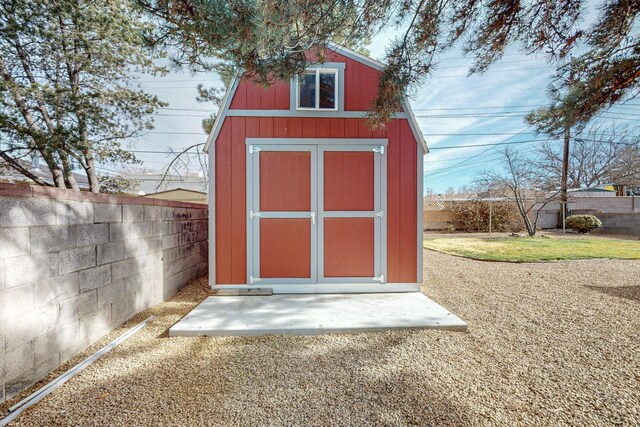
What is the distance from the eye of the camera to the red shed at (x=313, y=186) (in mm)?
3498

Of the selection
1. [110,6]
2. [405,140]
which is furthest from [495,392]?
[110,6]

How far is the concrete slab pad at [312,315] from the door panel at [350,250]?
1.07 ft

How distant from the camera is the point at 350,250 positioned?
3.56 metres

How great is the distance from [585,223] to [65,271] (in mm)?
15840

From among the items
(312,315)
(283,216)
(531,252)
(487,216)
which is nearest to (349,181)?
(283,216)

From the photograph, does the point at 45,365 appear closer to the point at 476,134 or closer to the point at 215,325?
Answer: the point at 215,325

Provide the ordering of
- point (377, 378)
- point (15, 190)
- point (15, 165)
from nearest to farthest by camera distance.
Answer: point (15, 190), point (377, 378), point (15, 165)

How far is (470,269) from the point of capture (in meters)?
5.11

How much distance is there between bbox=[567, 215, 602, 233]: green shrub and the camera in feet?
35.8

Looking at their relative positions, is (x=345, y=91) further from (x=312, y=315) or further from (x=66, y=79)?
(x=66, y=79)

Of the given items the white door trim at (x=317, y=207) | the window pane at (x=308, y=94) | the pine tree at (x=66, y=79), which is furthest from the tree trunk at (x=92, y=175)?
the window pane at (x=308, y=94)

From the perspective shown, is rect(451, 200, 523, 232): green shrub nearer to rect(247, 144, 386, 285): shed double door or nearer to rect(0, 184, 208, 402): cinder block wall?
rect(247, 144, 386, 285): shed double door

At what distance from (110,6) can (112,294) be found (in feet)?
22.2

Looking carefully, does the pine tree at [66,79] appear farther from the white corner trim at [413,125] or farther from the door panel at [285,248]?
the white corner trim at [413,125]
